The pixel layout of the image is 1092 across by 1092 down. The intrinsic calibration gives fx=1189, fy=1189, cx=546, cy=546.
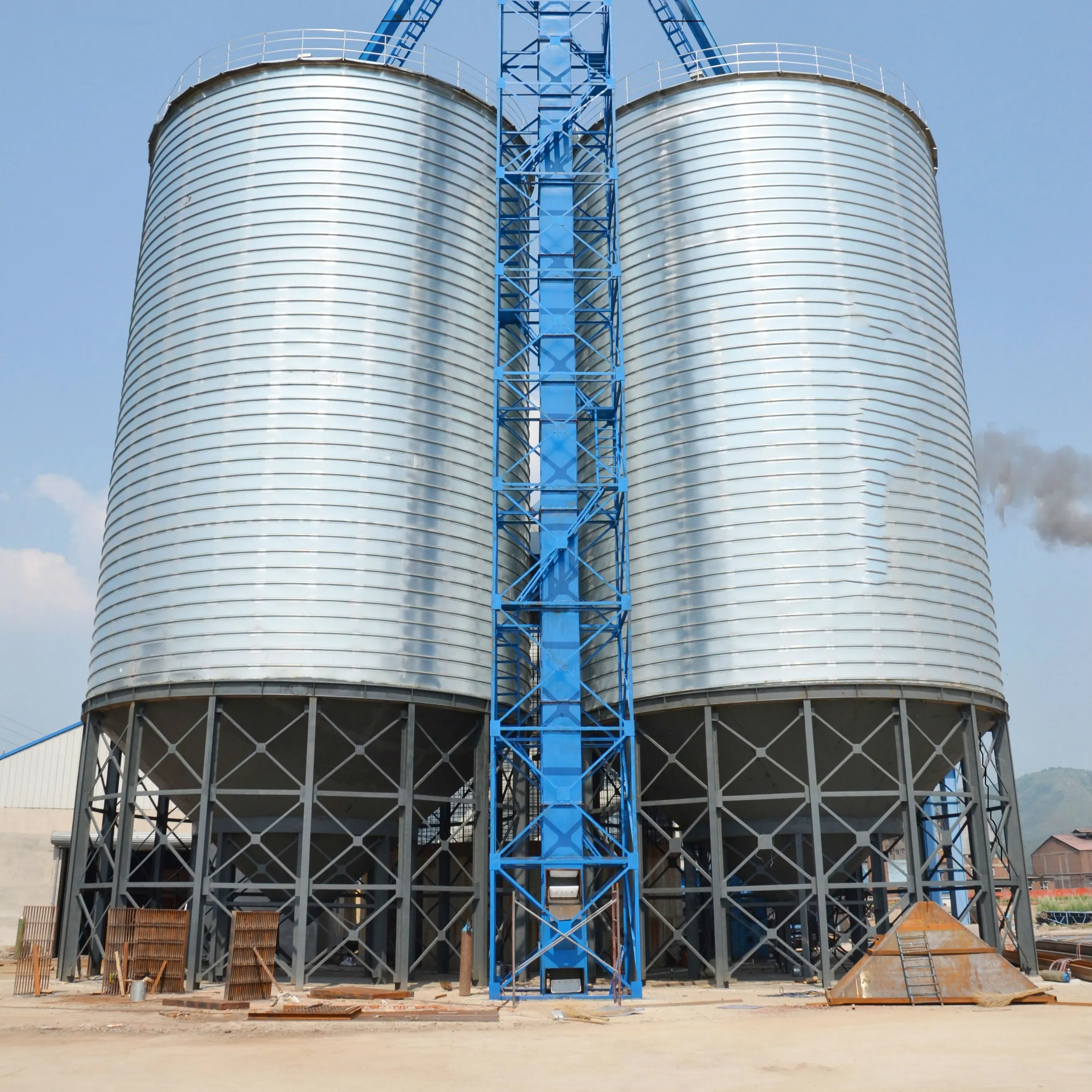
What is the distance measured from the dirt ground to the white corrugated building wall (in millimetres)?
21919

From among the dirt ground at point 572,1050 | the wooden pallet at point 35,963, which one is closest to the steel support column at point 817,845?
the dirt ground at point 572,1050

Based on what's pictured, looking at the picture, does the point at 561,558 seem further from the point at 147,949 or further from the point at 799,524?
the point at 147,949

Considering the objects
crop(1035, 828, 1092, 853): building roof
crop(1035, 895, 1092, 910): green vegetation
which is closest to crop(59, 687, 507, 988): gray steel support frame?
Result: crop(1035, 895, 1092, 910): green vegetation

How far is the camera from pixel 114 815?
28.5 meters

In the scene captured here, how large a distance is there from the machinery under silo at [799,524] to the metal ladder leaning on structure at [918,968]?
3.04 meters

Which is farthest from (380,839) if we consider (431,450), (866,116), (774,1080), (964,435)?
(866,116)

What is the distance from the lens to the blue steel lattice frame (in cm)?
2583

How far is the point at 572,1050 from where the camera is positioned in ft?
54.7

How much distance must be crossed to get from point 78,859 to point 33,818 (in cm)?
1793

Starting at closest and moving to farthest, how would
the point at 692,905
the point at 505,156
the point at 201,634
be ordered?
1. the point at 201,634
2. the point at 692,905
3. the point at 505,156

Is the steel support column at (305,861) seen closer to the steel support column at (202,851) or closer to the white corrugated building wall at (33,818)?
the steel support column at (202,851)

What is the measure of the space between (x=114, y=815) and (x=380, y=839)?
6463 millimetres

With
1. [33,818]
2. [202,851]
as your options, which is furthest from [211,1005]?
[33,818]

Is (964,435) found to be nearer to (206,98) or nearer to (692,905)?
(692,905)
